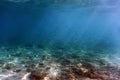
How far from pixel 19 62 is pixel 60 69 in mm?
2978

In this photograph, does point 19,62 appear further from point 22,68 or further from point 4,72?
point 4,72

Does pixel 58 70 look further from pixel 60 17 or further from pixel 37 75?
pixel 60 17

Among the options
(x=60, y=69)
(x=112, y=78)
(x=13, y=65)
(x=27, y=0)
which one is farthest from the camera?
(x=27, y=0)

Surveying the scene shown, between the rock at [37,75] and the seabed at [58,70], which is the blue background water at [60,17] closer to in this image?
the seabed at [58,70]

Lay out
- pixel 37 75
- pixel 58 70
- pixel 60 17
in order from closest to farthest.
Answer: pixel 37 75
pixel 58 70
pixel 60 17

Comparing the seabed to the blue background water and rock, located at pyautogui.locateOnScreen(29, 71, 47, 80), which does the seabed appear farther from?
the blue background water

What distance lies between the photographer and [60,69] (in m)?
9.53

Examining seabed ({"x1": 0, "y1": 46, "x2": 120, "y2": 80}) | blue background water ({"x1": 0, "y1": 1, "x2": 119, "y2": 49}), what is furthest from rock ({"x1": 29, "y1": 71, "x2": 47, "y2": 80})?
blue background water ({"x1": 0, "y1": 1, "x2": 119, "y2": 49})

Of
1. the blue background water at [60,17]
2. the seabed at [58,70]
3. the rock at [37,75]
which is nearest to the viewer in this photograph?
the rock at [37,75]

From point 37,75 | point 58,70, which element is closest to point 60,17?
point 58,70

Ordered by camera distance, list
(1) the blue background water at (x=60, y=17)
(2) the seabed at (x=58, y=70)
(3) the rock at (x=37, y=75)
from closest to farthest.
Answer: (3) the rock at (x=37, y=75) < (2) the seabed at (x=58, y=70) < (1) the blue background water at (x=60, y=17)

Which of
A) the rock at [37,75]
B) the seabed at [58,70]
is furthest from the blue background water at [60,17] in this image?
the rock at [37,75]

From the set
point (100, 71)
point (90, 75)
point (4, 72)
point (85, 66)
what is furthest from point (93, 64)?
point (4, 72)

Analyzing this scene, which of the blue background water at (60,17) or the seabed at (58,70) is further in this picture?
the blue background water at (60,17)
